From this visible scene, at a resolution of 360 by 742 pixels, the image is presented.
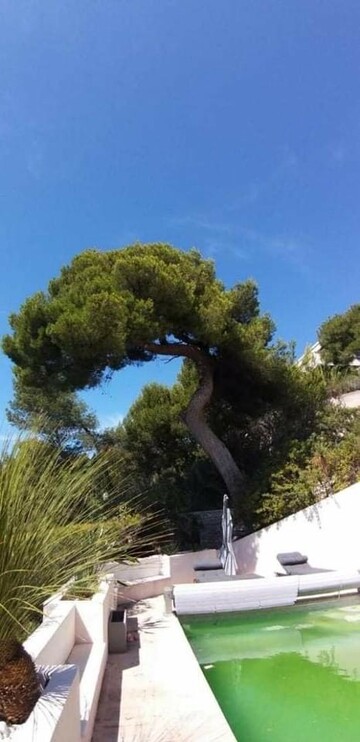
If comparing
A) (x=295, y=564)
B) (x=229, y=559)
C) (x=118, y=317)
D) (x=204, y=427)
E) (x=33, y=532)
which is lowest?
(x=295, y=564)

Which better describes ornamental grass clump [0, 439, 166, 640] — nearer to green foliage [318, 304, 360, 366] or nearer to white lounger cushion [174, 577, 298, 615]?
white lounger cushion [174, 577, 298, 615]

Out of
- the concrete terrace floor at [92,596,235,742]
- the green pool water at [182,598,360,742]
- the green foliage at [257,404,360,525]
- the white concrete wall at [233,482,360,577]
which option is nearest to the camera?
the concrete terrace floor at [92,596,235,742]

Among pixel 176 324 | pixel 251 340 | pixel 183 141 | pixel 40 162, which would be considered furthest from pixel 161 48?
pixel 251 340

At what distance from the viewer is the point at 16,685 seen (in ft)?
5.94

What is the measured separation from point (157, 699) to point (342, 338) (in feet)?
83.9

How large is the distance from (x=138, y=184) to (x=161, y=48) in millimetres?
2526

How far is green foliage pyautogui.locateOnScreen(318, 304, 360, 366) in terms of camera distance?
2592 cm

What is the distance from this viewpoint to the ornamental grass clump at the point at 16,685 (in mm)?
1762

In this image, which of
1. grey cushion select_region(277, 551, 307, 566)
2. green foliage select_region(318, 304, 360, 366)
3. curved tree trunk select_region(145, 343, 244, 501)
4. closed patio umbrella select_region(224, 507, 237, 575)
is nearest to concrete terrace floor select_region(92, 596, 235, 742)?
closed patio umbrella select_region(224, 507, 237, 575)

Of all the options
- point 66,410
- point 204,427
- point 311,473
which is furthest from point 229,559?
point 66,410

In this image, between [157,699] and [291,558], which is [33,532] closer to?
[157,699]

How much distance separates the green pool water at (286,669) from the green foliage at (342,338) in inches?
808

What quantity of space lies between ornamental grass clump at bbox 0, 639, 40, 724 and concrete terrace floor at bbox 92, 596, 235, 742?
1.45 m

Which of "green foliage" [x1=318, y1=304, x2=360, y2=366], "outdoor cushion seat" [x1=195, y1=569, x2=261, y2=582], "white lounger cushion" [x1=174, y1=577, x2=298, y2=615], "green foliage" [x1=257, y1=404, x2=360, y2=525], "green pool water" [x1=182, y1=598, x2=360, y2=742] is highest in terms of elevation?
"green foliage" [x1=318, y1=304, x2=360, y2=366]
